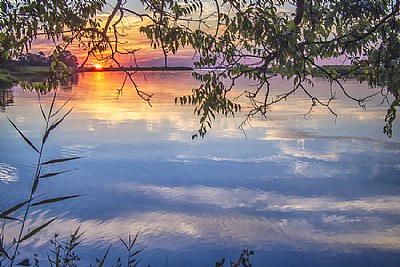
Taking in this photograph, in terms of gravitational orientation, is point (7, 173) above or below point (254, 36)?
below

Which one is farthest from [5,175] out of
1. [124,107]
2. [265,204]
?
[124,107]

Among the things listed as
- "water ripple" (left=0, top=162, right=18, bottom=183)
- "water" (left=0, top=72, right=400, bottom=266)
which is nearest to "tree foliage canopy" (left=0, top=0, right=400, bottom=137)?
"water" (left=0, top=72, right=400, bottom=266)

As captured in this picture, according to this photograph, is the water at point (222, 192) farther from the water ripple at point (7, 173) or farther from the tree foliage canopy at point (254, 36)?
the tree foliage canopy at point (254, 36)

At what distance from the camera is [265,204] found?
9.23m

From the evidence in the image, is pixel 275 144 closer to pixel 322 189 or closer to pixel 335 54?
pixel 322 189

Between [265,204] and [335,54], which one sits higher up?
[335,54]

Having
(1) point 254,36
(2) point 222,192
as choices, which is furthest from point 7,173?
(1) point 254,36

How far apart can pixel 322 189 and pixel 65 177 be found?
18.5 ft

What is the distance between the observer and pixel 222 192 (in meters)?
10.1

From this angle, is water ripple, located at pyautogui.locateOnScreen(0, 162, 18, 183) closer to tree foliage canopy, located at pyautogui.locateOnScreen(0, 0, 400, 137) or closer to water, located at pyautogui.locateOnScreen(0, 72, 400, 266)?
water, located at pyautogui.locateOnScreen(0, 72, 400, 266)

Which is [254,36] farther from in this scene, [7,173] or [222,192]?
[7,173]

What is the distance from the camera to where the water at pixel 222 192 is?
7.15 metres

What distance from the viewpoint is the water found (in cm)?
715

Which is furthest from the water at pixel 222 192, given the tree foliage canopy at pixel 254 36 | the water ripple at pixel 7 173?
the tree foliage canopy at pixel 254 36
